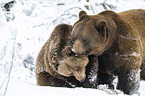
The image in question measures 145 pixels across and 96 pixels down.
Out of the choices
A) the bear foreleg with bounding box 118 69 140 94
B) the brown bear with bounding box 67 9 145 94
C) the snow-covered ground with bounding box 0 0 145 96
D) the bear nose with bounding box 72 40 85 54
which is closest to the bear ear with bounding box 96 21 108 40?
the brown bear with bounding box 67 9 145 94

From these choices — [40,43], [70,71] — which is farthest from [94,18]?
[40,43]

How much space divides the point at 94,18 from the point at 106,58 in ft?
1.35

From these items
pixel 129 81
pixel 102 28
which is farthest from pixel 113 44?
pixel 129 81

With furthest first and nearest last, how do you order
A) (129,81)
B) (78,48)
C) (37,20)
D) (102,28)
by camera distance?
(37,20)
(129,81)
(102,28)
(78,48)

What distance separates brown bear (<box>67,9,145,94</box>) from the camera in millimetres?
1536

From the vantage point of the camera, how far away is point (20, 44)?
12.0 ft

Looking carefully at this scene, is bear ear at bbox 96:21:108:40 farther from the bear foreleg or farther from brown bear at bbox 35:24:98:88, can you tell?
the bear foreleg

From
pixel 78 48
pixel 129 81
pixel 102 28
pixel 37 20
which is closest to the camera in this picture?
pixel 78 48

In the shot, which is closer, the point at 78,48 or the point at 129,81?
the point at 78,48

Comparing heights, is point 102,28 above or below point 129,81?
above

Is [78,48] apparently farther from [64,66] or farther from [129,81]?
[129,81]

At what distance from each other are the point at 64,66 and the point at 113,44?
1.76 feet

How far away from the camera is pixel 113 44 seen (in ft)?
5.72

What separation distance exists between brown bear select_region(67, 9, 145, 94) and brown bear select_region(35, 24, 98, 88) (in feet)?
0.30
